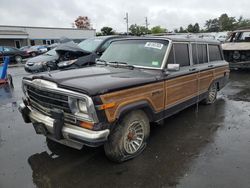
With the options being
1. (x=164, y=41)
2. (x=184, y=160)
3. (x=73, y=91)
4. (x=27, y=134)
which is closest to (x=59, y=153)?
(x=27, y=134)

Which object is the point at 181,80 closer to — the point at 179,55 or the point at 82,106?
the point at 179,55

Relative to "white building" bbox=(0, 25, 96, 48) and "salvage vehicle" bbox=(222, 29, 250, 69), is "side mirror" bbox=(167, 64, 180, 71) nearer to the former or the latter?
"salvage vehicle" bbox=(222, 29, 250, 69)

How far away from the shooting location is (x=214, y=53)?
260 inches

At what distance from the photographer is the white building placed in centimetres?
4185

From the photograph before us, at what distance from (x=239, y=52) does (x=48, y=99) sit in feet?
36.8

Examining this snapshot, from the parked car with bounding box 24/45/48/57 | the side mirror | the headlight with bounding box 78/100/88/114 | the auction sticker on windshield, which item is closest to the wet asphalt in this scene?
the headlight with bounding box 78/100/88/114

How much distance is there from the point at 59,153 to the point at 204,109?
13.5ft

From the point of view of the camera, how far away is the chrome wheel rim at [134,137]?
3707mm

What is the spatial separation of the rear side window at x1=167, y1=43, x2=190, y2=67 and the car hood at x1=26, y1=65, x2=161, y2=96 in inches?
21.9

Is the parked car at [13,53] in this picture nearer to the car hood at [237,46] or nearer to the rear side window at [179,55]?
the car hood at [237,46]

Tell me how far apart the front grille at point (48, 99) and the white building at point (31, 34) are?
39.8 metres

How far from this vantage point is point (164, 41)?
4621 millimetres

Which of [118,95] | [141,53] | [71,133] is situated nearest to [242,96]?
[141,53]

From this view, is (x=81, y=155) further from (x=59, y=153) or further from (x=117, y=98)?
(x=117, y=98)
